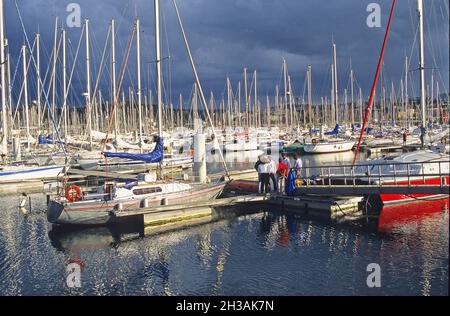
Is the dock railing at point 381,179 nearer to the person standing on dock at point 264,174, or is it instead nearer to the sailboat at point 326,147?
the person standing on dock at point 264,174

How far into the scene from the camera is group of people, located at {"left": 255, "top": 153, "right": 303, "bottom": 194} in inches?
1016

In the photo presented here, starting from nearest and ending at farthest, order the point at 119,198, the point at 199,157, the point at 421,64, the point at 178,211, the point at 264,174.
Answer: the point at 119,198 < the point at 178,211 < the point at 264,174 < the point at 421,64 < the point at 199,157

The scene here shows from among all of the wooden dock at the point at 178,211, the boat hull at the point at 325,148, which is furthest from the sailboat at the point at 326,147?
the wooden dock at the point at 178,211

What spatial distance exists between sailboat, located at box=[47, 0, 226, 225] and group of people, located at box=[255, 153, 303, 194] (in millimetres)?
3011

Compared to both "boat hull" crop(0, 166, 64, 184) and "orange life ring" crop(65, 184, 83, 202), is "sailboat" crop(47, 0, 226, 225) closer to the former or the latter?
"orange life ring" crop(65, 184, 83, 202)

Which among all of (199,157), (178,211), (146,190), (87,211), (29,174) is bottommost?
(178,211)

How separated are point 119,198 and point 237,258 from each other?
26.9 feet

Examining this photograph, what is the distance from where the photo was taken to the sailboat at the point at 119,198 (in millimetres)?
22328

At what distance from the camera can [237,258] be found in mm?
17625

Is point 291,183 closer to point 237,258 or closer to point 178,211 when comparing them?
point 178,211

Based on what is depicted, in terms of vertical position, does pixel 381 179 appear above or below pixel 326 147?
below

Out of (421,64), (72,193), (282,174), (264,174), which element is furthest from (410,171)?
(72,193)
